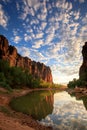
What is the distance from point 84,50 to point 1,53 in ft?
312

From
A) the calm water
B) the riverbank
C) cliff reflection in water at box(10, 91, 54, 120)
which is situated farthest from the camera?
cliff reflection in water at box(10, 91, 54, 120)

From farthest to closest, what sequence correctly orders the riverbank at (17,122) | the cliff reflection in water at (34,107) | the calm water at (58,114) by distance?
the cliff reflection in water at (34,107)
the calm water at (58,114)
the riverbank at (17,122)

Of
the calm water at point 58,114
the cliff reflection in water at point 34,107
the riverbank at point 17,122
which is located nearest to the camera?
the riverbank at point 17,122

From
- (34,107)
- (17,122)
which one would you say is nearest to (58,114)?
(34,107)

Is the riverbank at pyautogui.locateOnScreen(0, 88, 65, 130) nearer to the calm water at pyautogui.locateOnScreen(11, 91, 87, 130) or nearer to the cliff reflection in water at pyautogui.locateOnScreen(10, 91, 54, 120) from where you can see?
the calm water at pyautogui.locateOnScreen(11, 91, 87, 130)

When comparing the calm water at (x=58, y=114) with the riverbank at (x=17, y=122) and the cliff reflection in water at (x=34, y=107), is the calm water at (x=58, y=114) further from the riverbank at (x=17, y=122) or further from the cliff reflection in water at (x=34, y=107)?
the riverbank at (x=17, y=122)

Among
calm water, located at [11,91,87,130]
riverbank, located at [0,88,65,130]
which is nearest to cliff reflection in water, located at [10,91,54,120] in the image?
calm water, located at [11,91,87,130]

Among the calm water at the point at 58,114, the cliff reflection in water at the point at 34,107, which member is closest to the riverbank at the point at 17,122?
the calm water at the point at 58,114

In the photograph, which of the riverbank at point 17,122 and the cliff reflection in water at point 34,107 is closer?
the riverbank at point 17,122

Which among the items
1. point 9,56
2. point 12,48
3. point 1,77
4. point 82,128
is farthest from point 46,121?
point 12,48

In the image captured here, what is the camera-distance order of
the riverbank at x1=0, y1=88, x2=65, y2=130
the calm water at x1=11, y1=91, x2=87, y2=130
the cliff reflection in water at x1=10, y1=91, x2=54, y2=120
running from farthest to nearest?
the cliff reflection in water at x1=10, y1=91, x2=54, y2=120, the calm water at x1=11, y1=91, x2=87, y2=130, the riverbank at x1=0, y1=88, x2=65, y2=130

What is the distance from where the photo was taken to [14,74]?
292ft

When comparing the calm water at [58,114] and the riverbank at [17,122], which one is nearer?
the riverbank at [17,122]

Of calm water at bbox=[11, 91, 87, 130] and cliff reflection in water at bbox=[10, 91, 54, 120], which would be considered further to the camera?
cliff reflection in water at bbox=[10, 91, 54, 120]
